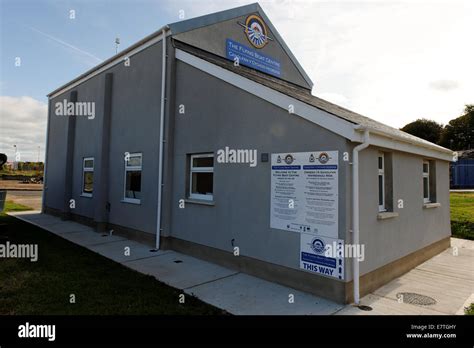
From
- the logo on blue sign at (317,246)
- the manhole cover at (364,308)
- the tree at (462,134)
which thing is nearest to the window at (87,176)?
the logo on blue sign at (317,246)

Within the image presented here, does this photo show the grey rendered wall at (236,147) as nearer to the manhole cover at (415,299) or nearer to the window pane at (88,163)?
the manhole cover at (415,299)

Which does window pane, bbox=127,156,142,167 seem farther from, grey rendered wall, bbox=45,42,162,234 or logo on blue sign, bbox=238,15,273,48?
logo on blue sign, bbox=238,15,273,48

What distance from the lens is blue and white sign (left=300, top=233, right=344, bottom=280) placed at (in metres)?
4.70

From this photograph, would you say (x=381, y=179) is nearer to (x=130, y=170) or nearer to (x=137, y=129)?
(x=137, y=129)

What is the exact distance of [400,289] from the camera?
5.43 meters

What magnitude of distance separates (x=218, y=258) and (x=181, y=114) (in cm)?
404

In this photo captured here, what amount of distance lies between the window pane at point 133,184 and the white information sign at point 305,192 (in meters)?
5.19

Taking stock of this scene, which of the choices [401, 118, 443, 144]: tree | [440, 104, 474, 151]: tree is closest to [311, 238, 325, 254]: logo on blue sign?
[440, 104, 474, 151]: tree

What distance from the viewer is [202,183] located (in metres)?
7.57

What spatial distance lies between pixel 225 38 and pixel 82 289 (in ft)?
27.8

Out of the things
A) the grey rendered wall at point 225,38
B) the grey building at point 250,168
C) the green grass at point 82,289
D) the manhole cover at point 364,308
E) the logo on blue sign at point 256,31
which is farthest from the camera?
the logo on blue sign at point 256,31

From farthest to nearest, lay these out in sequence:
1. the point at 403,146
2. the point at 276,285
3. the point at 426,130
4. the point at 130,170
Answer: the point at 426,130 < the point at 130,170 < the point at 403,146 < the point at 276,285

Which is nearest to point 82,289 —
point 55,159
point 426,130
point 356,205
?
point 356,205

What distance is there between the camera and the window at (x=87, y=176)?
11953mm
